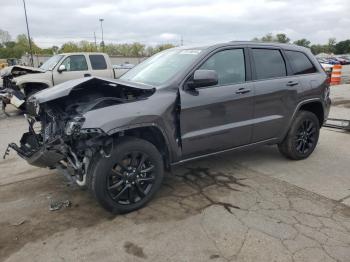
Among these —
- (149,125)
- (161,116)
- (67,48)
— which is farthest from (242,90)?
(67,48)

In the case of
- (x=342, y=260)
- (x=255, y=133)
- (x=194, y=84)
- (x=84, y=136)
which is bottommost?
(x=342, y=260)

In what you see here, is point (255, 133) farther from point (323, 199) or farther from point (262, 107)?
point (323, 199)

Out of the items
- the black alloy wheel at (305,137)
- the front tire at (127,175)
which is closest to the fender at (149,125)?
the front tire at (127,175)

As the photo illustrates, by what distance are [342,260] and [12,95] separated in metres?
8.32

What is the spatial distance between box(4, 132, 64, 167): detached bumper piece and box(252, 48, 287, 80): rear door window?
112 inches

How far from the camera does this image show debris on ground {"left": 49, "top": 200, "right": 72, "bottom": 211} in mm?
4031

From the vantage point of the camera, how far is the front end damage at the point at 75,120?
3562mm

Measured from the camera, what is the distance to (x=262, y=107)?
4.84 meters

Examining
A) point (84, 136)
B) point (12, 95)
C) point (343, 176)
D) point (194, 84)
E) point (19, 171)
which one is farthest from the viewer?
point (12, 95)

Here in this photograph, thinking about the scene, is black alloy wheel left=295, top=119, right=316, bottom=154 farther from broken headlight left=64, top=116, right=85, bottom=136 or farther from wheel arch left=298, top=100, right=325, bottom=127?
broken headlight left=64, top=116, right=85, bottom=136

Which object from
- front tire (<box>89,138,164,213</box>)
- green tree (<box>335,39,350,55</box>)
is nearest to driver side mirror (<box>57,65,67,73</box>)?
front tire (<box>89,138,164,213</box>)

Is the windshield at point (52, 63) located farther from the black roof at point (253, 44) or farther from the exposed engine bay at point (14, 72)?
the black roof at point (253, 44)

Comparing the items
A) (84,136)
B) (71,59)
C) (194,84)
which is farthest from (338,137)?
(71,59)

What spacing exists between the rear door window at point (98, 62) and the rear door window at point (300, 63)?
8455 millimetres
